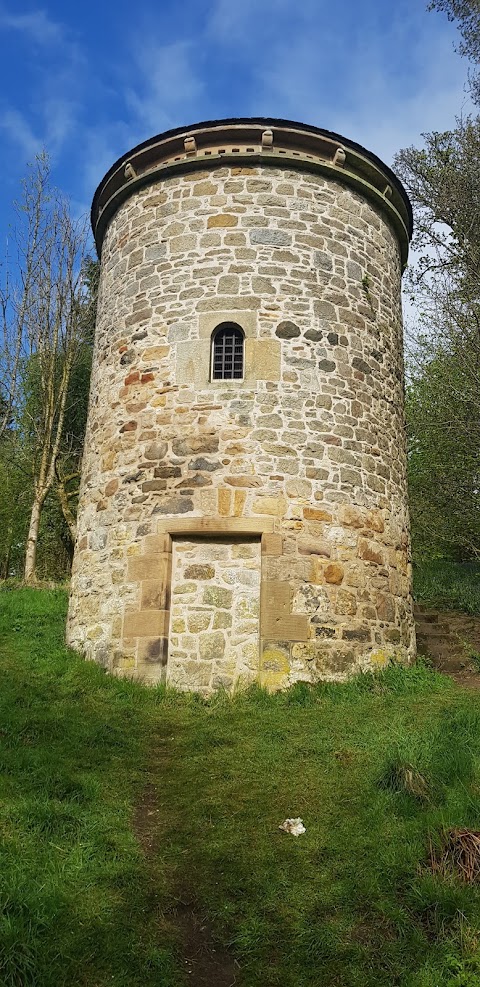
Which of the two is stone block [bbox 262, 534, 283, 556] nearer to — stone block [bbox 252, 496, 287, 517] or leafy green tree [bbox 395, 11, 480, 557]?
stone block [bbox 252, 496, 287, 517]

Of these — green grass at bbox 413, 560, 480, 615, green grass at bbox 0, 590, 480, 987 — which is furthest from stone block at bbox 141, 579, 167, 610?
green grass at bbox 413, 560, 480, 615

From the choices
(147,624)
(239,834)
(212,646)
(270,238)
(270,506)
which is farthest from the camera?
(270,238)

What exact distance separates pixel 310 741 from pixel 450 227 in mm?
13970

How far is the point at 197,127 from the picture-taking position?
9.55 metres

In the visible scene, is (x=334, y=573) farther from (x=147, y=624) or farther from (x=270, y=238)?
(x=270, y=238)

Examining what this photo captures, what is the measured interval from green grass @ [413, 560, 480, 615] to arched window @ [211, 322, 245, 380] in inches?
247

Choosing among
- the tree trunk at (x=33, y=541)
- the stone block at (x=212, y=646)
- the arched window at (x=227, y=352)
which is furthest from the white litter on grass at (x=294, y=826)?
the tree trunk at (x=33, y=541)

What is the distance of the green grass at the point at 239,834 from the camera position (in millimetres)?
3674


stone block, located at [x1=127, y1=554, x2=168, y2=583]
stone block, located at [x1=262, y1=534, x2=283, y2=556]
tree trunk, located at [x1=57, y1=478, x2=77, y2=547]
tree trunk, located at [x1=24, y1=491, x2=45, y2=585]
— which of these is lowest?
stone block, located at [x1=127, y1=554, x2=168, y2=583]

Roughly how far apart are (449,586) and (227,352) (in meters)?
7.40

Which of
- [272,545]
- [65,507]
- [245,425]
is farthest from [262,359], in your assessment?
[65,507]

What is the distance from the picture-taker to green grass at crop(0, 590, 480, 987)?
367 centimetres

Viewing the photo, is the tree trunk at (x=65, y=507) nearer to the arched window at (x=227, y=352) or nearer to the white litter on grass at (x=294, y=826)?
the arched window at (x=227, y=352)

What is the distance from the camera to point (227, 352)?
895 centimetres
